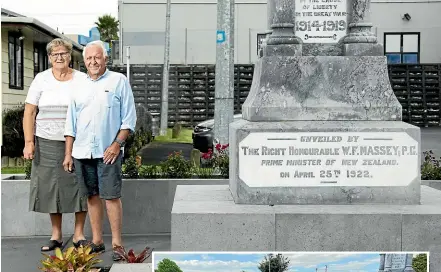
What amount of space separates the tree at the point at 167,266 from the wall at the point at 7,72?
1440 cm

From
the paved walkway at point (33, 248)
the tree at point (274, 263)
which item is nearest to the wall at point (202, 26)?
the paved walkway at point (33, 248)

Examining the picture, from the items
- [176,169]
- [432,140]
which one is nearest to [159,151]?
[432,140]

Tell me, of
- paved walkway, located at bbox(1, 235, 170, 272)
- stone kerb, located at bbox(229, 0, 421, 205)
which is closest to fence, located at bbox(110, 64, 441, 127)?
paved walkway, located at bbox(1, 235, 170, 272)

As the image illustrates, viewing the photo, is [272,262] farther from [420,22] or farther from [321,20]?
[420,22]

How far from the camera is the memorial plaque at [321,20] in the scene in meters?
7.09

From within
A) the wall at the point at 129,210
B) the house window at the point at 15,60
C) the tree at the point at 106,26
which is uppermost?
the tree at the point at 106,26

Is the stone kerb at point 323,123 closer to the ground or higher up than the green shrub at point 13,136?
higher up

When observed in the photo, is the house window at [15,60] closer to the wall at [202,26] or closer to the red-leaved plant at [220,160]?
the red-leaved plant at [220,160]

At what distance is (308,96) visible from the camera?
22.7 feet

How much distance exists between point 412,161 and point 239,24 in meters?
30.3

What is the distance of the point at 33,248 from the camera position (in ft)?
27.8

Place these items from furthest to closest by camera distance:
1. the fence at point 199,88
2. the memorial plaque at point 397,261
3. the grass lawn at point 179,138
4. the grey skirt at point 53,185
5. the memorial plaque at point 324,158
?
the fence at point 199,88 < the grass lawn at point 179,138 < the grey skirt at point 53,185 < the memorial plaque at point 324,158 < the memorial plaque at point 397,261

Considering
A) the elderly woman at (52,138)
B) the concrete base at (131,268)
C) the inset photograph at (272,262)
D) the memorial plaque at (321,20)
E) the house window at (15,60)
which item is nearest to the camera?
the inset photograph at (272,262)

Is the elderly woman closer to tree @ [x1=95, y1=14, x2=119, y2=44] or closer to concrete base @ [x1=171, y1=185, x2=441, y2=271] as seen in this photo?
concrete base @ [x1=171, y1=185, x2=441, y2=271]
